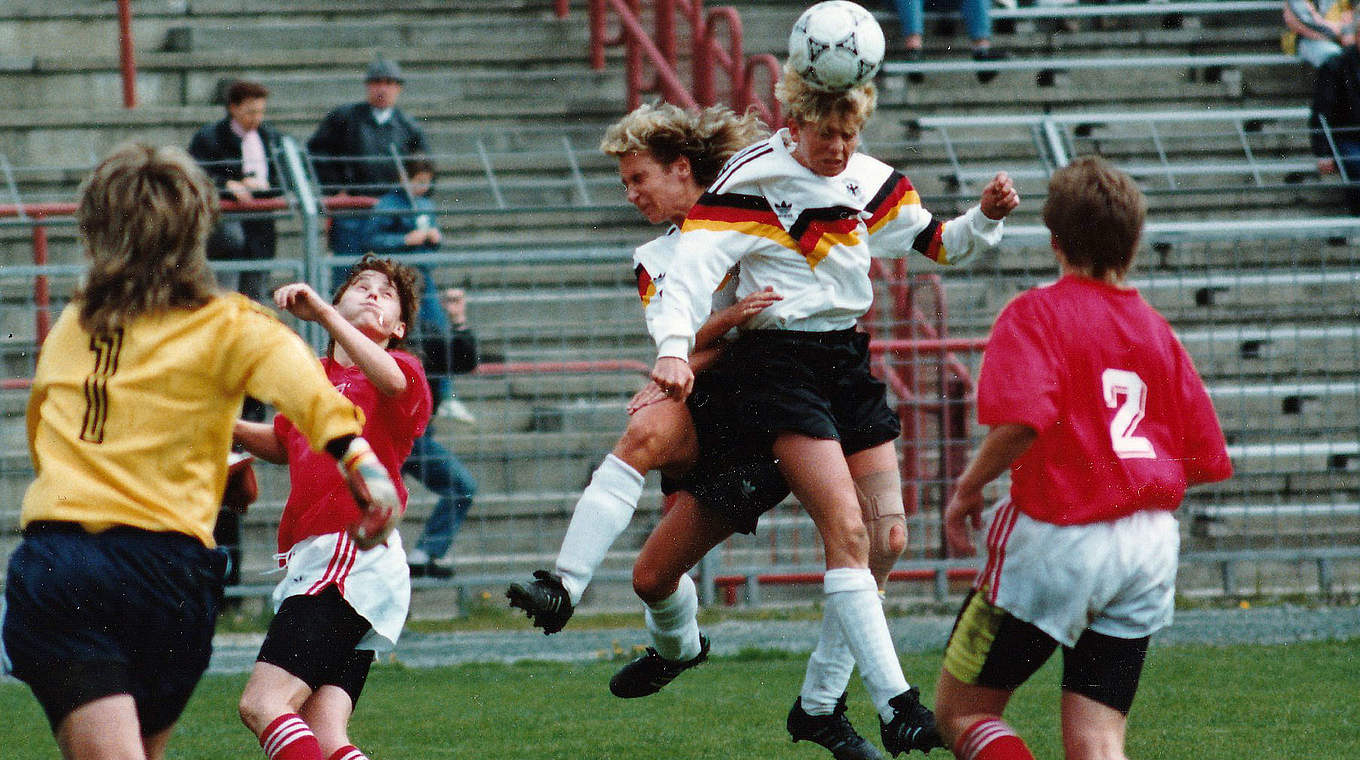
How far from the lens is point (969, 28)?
13219 millimetres

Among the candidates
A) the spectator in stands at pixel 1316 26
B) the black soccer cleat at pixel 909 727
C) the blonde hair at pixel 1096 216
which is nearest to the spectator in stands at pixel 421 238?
the black soccer cleat at pixel 909 727

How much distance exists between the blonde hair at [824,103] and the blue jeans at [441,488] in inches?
166

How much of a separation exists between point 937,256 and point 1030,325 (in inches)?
53.4

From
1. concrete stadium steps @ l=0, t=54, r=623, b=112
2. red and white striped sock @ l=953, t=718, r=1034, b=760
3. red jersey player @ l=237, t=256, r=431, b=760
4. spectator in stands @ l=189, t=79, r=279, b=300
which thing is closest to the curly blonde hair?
red jersey player @ l=237, t=256, r=431, b=760

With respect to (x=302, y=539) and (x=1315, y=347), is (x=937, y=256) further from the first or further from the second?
(x=1315, y=347)

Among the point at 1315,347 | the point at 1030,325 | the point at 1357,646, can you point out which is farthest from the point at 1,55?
the point at 1030,325

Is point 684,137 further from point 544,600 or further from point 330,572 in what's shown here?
point 330,572

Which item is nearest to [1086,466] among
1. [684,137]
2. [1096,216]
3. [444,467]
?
[1096,216]

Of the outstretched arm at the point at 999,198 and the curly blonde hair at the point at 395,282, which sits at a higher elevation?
the outstretched arm at the point at 999,198

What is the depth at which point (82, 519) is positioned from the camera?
359 cm

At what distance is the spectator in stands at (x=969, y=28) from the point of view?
42.7 ft

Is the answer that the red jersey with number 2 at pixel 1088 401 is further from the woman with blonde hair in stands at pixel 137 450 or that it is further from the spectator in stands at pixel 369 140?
the spectator in stands at pixel 369 140

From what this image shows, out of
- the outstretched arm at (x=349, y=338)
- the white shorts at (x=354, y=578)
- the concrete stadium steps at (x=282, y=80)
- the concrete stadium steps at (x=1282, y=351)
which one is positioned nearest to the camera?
the outstretched arm at (x=349, y=338)

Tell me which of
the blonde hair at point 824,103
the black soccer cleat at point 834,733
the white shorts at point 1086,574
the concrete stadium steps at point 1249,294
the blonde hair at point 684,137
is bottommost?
the black soccer cleat at point 834,733
